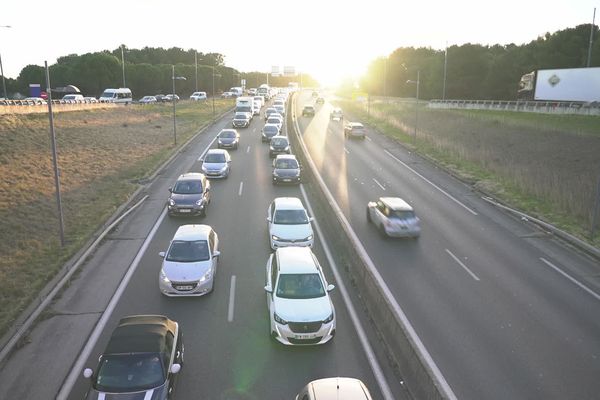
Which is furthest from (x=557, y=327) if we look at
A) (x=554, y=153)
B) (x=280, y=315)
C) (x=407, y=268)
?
(x=554, y=153)

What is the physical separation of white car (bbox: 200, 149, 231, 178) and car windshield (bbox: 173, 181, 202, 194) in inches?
247

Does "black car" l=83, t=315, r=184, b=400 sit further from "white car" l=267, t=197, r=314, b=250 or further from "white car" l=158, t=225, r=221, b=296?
"white car" l=267, t=197, r=314, b=250

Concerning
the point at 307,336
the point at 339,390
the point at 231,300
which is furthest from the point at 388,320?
the point at 231,300

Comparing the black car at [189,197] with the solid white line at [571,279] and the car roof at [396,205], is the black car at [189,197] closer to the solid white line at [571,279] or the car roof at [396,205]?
the car roof at [396,205]

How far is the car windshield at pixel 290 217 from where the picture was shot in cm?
1872

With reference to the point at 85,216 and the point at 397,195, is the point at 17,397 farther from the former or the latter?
the point at 397,195

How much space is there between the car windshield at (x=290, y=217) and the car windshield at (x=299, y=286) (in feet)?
18.1

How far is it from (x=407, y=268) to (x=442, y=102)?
6876cm

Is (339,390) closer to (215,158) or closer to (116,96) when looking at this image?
(215,158)

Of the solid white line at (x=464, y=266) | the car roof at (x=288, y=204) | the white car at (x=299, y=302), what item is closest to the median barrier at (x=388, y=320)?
the white car at (x=299, y=302)

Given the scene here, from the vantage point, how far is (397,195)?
90.2 ft

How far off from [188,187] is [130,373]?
14.4 m

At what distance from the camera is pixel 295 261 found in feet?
45.8

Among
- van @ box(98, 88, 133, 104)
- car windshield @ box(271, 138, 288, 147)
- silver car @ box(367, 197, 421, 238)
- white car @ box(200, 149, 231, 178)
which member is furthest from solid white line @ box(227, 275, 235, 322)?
van @ box(98, 88, 133, 104)
